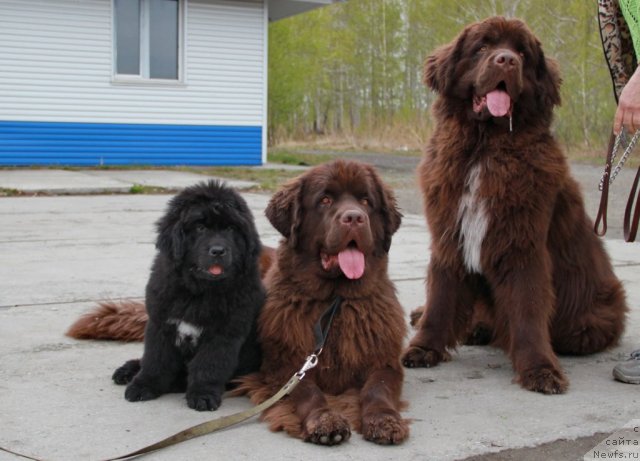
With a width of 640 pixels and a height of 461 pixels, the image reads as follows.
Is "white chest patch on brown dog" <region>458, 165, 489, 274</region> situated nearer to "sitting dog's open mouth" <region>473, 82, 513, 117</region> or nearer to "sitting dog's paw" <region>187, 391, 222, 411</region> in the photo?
"sitting dog's open mouth" <region>473, 82, 513, 117</region>

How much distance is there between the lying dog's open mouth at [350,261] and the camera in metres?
3.80

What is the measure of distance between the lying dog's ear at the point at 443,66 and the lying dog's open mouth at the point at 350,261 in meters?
1.29

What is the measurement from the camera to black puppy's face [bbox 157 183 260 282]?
376 centimetres

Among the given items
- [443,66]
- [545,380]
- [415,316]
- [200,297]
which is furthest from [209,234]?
[415,316]

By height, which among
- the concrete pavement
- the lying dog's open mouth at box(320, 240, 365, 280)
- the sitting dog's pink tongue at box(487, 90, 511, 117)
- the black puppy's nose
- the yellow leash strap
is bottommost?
the concrete pavement

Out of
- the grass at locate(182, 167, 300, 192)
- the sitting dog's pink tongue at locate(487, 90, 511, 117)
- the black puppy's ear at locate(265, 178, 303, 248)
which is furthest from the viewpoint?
the grass at locate(182, 167, 300, 192)

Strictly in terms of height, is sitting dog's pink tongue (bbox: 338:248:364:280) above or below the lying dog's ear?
below

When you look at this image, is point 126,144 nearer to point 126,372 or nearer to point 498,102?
point 126,372

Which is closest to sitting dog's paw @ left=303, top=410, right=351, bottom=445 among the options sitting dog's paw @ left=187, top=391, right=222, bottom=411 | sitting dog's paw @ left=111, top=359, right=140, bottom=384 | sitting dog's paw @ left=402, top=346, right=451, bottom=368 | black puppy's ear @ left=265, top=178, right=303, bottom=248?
sitting dog's paw @ left=187, top=391, right=222, bottom=411

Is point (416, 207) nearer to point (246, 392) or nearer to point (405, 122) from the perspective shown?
point (246, 392)

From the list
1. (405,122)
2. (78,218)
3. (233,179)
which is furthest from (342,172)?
(405,122)

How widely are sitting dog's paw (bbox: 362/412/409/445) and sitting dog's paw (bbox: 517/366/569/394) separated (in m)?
1.06

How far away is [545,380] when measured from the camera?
4.16 m

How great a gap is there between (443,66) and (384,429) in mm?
2216
